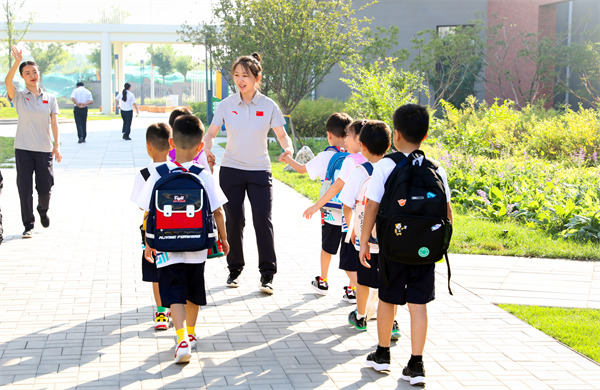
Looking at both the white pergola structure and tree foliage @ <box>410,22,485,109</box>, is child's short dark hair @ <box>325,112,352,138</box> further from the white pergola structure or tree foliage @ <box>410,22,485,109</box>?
the white pergola structure

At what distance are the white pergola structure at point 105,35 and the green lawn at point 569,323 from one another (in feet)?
143

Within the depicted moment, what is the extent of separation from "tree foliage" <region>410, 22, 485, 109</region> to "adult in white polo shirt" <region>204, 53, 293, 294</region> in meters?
18.2

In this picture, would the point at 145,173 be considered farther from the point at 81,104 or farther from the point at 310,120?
the point at 310,120

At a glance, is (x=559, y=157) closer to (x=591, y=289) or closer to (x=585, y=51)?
(x=591, y=289)

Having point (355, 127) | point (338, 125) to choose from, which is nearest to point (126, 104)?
point (338, 125)

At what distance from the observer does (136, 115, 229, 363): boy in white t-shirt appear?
178 inches

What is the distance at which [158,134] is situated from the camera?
16.3 feet

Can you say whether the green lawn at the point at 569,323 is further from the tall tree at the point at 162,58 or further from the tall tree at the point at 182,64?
the tall tree at the point at 182,64

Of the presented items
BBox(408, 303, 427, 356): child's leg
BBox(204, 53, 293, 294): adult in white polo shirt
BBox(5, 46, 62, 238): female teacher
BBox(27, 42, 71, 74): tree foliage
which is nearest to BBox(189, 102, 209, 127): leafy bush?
BBox(5, 46, 62, 238): female teacher

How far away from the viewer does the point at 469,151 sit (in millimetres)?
14477

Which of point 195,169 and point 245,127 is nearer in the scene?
point 195,169

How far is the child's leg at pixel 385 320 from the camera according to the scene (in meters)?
4.43

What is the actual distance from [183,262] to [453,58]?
74.5 ft

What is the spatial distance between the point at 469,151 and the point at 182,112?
32.1 ft
